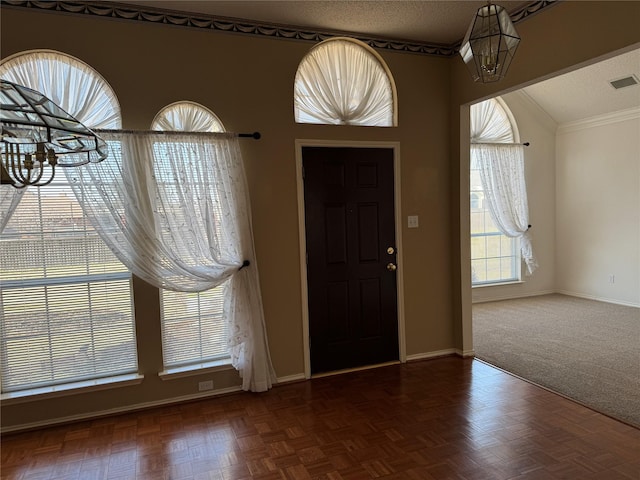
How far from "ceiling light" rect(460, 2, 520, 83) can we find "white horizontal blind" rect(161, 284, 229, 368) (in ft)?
8.05

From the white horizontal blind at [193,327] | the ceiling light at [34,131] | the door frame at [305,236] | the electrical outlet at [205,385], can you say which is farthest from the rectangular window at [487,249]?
the ceiling light at [34,131]

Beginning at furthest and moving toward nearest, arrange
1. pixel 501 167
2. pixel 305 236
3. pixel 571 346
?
1. pixel 501 167
2. pixel 571 346
3. pixel 305 236

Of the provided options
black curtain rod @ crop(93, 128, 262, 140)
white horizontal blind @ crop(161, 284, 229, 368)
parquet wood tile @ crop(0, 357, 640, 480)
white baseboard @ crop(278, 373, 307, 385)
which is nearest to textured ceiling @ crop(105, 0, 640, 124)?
black curtain rod @ crop(93, 128, 262, 140)

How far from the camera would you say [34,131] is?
159cm

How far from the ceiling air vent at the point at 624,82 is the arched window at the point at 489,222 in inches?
51.5

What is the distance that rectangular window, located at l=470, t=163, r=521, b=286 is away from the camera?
6367 mm

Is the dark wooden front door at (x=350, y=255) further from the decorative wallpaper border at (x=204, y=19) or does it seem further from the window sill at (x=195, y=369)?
the decorative wallpaper border at (x=204, y=19)

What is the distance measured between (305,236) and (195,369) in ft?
4.42

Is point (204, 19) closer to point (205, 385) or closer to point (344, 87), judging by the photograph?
point (344, 87)

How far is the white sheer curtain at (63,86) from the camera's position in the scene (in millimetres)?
2873

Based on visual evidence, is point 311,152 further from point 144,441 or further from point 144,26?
point 144,441

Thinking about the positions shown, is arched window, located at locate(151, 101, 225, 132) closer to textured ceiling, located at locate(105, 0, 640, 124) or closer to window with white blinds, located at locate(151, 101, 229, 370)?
window with white blinds, located at locate(151, 101, 229, 370)

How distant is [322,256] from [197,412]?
1.53 meters

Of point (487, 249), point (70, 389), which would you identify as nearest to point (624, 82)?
point (487, 249)
